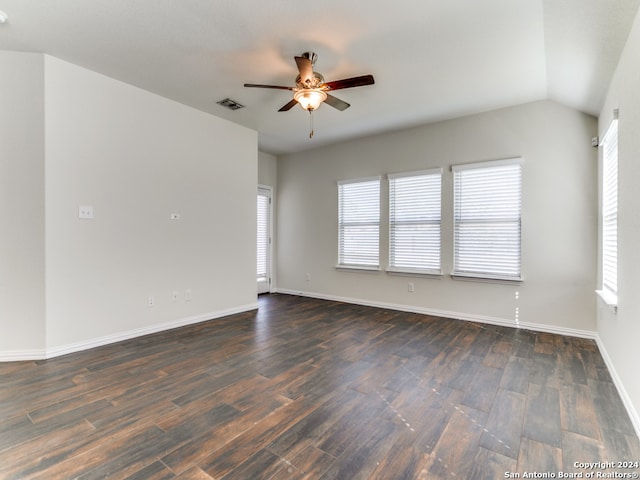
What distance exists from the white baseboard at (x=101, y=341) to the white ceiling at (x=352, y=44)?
279 cm

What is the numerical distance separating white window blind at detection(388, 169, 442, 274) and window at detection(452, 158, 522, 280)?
29 centimetres

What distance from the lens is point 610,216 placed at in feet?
9.87

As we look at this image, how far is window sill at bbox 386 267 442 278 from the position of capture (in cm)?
464

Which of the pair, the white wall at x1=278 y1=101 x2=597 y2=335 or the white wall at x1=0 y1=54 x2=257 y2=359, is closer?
the white wall at x1=0 y1=54 x2=257 y2=359

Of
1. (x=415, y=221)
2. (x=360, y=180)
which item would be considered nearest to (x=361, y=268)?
(x=415, y=221)

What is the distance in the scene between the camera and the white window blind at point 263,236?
633cm

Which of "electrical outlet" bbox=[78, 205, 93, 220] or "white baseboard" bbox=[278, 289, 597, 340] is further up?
"electrical outlet" bbox=[78, 205, 93, 220]

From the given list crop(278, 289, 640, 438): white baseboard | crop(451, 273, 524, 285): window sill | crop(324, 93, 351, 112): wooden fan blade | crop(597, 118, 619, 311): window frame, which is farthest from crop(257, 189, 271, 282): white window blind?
crop(597, 118, 619, 311): window frame

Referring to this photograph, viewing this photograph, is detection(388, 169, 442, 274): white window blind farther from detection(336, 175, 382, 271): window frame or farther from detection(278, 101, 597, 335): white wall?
detection(336, 175, 382, 271): window frame

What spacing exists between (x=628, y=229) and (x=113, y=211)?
15.2 feet

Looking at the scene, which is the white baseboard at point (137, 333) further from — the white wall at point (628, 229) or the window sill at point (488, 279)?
the white wall at point (628, 229)

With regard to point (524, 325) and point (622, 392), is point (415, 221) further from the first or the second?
point (622, 392)

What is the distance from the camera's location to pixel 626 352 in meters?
2.28

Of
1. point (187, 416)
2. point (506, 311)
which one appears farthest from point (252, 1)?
point (506, 311)
